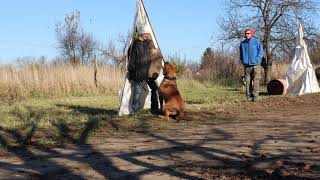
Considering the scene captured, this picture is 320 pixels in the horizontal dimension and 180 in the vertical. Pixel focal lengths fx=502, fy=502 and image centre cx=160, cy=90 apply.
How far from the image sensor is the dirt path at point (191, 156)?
16.5 feet

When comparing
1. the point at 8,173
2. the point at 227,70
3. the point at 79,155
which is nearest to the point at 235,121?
the point at 79,155

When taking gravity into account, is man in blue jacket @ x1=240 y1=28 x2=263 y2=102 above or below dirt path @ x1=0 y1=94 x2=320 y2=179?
above

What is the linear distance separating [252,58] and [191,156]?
23.2 ft

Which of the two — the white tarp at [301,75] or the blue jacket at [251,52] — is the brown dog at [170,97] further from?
the white tarp at [301,75]

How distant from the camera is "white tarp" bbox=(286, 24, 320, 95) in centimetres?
1728

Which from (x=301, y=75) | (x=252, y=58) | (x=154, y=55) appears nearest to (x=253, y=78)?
(x=252, y=58)

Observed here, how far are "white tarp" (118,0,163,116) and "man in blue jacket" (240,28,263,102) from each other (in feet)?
8.69

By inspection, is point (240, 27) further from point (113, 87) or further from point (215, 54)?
point (113, 87)

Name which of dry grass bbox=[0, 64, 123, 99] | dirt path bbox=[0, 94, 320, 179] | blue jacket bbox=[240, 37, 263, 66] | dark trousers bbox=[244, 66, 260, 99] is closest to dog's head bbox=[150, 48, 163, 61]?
dirt path bbox=[0, 94, 320, 179]

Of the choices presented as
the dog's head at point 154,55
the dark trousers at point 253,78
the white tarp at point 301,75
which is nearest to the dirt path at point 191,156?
the dog's head at point 154,55

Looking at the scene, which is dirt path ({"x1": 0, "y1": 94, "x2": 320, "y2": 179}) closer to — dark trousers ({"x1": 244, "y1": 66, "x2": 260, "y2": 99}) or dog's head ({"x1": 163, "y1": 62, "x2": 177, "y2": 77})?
dog's head ({"x1": 163, "y1": 62, "x2": 177, "y2": 77})

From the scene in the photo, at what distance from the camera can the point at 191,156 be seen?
5863 mm

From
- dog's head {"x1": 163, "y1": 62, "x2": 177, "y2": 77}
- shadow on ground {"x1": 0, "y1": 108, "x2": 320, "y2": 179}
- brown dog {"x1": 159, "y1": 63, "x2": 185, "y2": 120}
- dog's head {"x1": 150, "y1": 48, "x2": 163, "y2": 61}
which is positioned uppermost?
dog's head {"x1": 150, "y1": 48, "x2": 163, "y2": 61}

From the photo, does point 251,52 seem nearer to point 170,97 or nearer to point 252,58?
point 252,58
